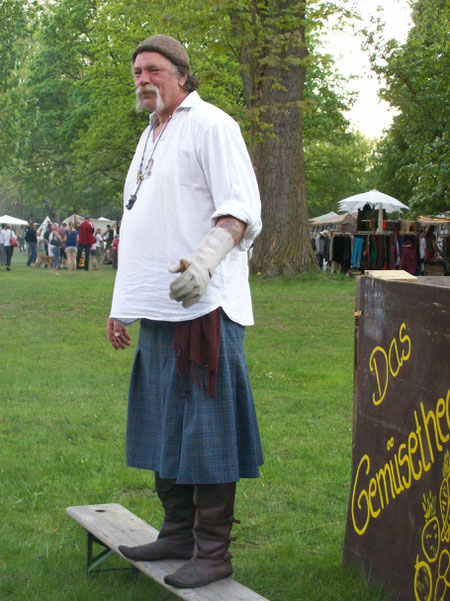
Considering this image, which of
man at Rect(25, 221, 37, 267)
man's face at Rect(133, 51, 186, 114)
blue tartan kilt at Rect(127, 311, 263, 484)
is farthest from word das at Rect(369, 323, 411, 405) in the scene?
man at Rect(25, 221, 37, 267)

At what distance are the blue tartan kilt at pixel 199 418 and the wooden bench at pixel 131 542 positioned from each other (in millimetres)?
381

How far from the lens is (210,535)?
3127 millimetres

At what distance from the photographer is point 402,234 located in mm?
24094

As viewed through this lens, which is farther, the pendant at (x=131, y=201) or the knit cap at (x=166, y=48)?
the pendant at (x=131, y=201)

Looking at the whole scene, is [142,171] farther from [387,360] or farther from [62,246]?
[62,246]

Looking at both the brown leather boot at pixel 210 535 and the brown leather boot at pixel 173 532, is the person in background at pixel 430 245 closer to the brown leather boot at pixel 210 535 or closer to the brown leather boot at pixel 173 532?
the brown leather boot at pixel 173 532

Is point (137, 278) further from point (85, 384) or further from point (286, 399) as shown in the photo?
point (85, 384)

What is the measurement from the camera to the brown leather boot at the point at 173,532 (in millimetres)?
3305

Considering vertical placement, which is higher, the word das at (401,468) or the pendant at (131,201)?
the pendant at (131,201)

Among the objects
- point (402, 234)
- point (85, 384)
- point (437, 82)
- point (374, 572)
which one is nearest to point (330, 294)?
point (402, 234)

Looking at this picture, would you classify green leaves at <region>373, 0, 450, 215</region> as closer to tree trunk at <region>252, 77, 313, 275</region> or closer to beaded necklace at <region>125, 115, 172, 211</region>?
tree trunk at <region>252, 77, 313, 275</region>

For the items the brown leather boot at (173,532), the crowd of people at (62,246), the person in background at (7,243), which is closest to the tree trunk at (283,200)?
the crowd of people at (62,246)

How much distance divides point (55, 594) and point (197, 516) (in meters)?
0.72

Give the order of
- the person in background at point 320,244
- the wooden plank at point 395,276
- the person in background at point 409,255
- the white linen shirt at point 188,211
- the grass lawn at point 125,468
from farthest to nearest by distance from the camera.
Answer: the person in background at point 320,244, the person in background at point 409,255, the grass lawn at point 125,468, the wooden plank at point 395,276, the white linen shirt at point 188,211
